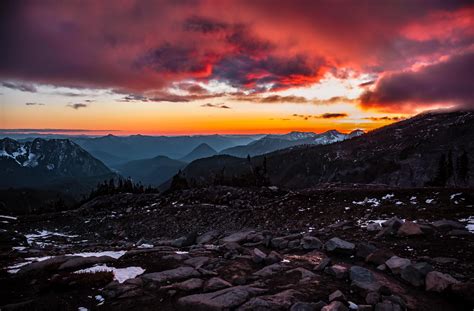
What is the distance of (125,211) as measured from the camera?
55.9m

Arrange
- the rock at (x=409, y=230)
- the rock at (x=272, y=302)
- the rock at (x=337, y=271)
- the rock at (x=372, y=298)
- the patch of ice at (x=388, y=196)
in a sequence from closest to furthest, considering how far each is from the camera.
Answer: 1. the rock at (x=272, y=302)
2. the rock at (x=372, y=298)
3. the rock at (x=337, y=271)
4. the rock at (x=409, y=230)
5. the patch of ice at (x=388, y=196)

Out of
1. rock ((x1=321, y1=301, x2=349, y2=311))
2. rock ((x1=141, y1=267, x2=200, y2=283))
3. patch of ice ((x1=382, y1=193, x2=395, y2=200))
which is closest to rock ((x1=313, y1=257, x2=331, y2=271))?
rock ((x1=321, y1=301, x2=349, y2=311))

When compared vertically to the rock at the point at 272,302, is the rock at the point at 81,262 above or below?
below

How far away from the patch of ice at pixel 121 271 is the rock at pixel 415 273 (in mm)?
12759

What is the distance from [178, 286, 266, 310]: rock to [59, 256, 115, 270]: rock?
8102mm

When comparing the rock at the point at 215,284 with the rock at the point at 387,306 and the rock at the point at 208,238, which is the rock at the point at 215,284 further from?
the rock at the point at 208,238

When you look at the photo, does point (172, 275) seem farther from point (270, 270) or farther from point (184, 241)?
point (184, 241)

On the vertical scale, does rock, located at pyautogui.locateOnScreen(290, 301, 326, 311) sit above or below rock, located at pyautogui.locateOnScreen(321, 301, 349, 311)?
below

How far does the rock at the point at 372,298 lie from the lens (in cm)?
1146

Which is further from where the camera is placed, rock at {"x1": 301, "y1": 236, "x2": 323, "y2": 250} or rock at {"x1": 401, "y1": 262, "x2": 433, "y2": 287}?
rock at {"x1": 301, "y1": 236, "x2": 323, "y2": 250}

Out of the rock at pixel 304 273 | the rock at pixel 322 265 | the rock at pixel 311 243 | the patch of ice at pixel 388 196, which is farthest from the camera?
the patch of ice at pixel 388 196

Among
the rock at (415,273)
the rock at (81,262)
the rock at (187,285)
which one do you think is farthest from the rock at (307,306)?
the rock at (81,262)

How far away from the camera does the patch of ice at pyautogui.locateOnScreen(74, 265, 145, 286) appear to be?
1535 centimetres

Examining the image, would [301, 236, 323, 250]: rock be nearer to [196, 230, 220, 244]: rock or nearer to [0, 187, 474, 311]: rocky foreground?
[0, 187, 474, 311]: rocky foreground
